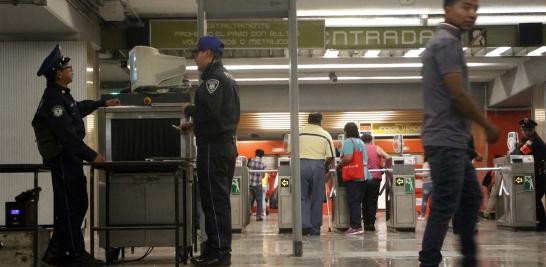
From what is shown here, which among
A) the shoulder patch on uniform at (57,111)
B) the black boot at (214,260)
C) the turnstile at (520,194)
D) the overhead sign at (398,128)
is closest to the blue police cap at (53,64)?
the shoulder patch on uniform at (57,111)

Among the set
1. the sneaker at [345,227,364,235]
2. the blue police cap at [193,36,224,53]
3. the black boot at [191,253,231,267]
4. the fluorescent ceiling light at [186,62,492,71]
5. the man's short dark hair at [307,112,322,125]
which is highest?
the fluorescent ceiling light at [186,62,492,71]

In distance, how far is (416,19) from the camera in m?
12.9

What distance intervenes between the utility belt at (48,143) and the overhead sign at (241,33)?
556cm

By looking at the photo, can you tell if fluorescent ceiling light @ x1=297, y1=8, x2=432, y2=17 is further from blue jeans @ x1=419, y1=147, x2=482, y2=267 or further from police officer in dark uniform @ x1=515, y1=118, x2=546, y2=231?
blue jeans @ x1=419, y1=147, x2=482, y2=267

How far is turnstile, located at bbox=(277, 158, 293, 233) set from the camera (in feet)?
37.3

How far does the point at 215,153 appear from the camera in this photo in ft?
18.9

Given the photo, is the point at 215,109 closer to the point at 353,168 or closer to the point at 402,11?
the point at 353,168

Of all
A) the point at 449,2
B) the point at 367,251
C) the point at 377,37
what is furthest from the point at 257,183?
the point at 449,2

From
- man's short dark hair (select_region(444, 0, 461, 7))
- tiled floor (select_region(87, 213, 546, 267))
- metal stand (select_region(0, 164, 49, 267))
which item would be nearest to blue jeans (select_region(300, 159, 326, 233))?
tiled floor (select_region(87, 213, 546, 267))

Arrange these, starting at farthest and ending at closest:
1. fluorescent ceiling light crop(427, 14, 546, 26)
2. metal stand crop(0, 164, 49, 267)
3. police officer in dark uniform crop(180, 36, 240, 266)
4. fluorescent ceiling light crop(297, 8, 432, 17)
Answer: fluorescent ceiling light crop(427, 14, 546, 26) < fluorescent ceiling light crop(297, 8, 432, 17) < police officer in dark uniform crop(180, 36, 240, 266) < metal stand crop(0, 164, 49, 267)

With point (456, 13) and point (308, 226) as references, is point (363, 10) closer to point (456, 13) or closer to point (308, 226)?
point (308, 226)

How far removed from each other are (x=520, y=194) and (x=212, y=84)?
24.0ft

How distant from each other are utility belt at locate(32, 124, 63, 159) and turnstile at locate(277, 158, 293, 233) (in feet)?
19.8

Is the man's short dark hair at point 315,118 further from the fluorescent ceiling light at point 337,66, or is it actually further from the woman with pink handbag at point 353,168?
the fluorescent ceiling light at point 337,66
